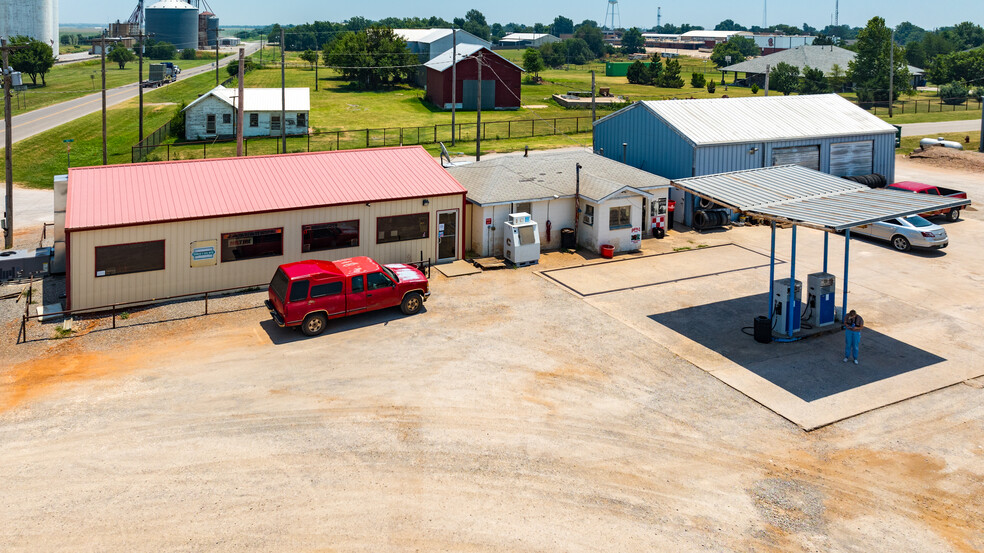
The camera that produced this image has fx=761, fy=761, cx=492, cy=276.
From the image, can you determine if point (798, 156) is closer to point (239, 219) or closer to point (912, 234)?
point (912, 234)

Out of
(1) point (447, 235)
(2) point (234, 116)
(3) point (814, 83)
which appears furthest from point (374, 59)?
(1) point (447, 235)

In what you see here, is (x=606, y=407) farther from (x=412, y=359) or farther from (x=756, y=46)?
Answer: (x=756, y=46)

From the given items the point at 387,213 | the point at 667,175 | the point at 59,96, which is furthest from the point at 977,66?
the point at 59,96

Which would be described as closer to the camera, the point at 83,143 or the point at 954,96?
the point at 83,143

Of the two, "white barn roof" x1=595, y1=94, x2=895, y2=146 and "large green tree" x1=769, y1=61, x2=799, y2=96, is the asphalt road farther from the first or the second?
"large green tree" x1=769, y1=61, x2=799, y2=96

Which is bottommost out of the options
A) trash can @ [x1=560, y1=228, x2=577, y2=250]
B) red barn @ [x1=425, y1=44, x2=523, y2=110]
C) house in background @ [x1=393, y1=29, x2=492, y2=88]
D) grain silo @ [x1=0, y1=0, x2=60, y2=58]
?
trash can @ [x1=560, y1=228, x2=577, y2=250]

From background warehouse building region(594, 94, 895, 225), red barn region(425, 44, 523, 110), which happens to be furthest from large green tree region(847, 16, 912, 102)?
background warehouse building region(594, 94, 895, 225)
